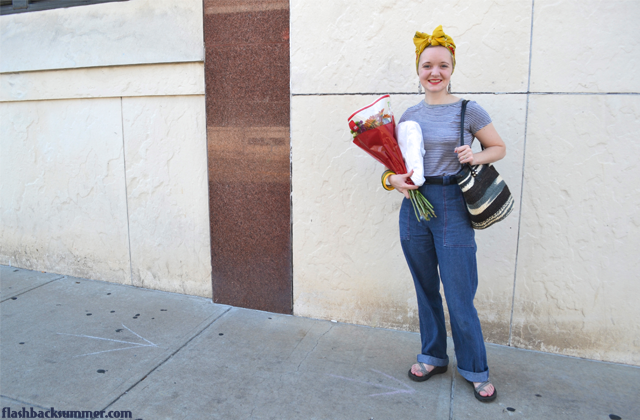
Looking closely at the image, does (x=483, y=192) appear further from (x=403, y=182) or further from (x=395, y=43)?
(x=395, y=43)

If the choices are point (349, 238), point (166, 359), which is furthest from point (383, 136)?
point (166, 359)

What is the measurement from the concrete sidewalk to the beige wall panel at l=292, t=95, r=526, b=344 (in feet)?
0.57

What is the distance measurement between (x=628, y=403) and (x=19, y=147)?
211 inches

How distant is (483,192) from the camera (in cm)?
235

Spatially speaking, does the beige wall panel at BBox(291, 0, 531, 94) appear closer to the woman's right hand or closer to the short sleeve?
the short sleeve

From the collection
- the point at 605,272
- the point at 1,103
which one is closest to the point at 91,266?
the point at 1,103

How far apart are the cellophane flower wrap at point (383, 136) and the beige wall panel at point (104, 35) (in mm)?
1848

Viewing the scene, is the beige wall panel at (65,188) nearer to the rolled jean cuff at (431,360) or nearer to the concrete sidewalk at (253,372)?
the concrete sidewalk at (253,372)

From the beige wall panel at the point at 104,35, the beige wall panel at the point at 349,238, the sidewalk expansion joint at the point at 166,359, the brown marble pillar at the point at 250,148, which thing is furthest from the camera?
the beige wall panel at the point at 104,35

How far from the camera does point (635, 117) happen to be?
8.98ft

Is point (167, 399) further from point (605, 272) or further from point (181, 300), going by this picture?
point (605, 272)

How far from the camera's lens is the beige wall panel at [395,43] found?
2904mm

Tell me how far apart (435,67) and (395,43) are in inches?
33.5

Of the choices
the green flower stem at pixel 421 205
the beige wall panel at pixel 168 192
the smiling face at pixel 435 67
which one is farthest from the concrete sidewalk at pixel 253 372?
the smiling face at pixel 435 67
